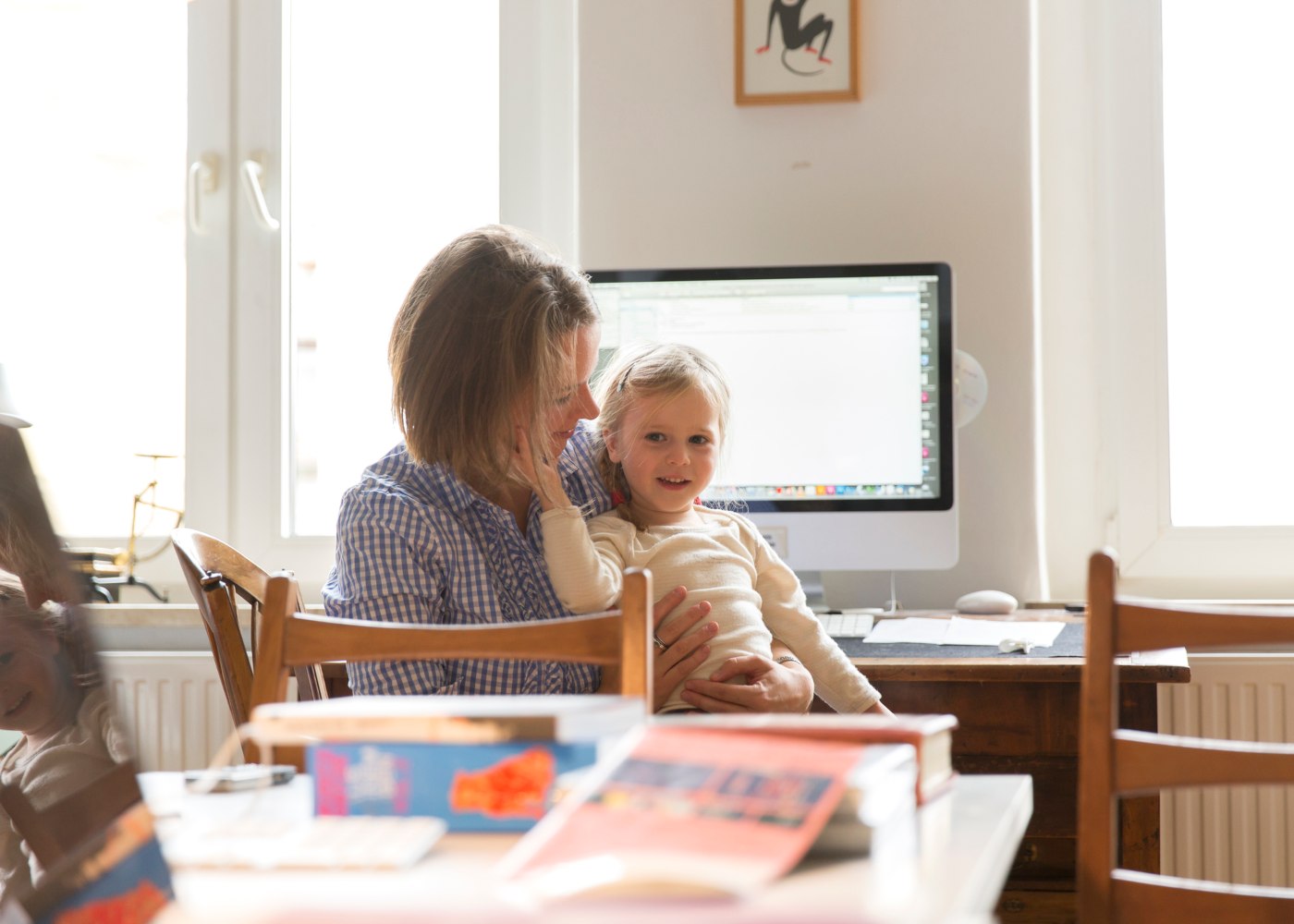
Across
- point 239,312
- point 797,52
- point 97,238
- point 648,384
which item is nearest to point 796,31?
point 797,52

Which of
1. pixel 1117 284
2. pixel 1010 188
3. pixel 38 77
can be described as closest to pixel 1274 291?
pixel 1117 284

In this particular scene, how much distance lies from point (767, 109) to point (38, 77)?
4.58ft

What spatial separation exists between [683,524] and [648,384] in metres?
0.17

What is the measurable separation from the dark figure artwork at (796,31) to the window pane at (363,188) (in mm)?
533

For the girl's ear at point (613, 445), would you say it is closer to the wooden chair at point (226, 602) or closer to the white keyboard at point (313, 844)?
the wooden chair at point (226, 602)

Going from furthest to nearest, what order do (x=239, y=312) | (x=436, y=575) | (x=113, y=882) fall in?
1. (x=239, y=312)
2. (x=436, y=575)
3. (x=113, y=882)

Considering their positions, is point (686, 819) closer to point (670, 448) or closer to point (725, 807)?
point (725, 807)

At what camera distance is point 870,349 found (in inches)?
73.9

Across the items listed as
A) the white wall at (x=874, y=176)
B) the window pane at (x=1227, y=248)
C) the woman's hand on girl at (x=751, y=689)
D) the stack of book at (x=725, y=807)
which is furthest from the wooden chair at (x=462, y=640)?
the window pane at (x=1227, y=248)

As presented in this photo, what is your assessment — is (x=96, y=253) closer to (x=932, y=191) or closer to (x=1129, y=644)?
(x=932, y=191)

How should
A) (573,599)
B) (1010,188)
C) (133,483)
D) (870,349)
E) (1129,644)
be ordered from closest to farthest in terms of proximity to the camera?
(1129,644), (573,599), (870,349), (1010,188), (133,483)

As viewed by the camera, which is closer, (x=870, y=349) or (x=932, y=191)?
(x=870, y=349)

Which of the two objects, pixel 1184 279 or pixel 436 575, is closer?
pixel 436 575

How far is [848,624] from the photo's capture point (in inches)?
70.1
